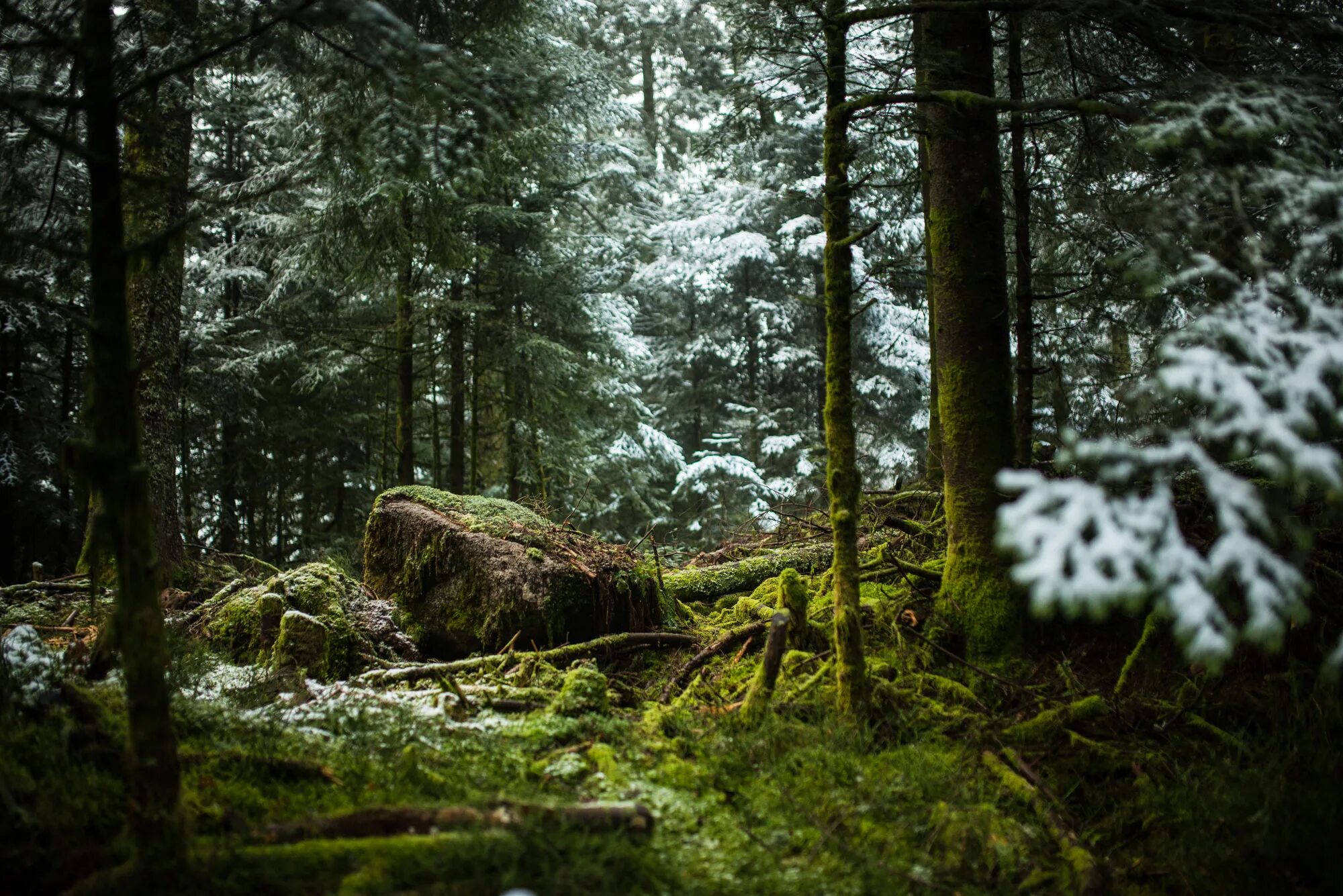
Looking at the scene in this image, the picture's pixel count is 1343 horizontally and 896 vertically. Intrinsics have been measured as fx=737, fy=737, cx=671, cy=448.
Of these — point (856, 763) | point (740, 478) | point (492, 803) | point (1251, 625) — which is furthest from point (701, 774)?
point (740, 478)

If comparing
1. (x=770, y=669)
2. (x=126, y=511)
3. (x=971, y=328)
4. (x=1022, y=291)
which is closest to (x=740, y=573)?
(x=770, y=669)

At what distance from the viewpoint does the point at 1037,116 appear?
8438 mm

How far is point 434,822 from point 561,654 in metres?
2.74

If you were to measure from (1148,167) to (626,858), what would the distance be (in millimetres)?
5506

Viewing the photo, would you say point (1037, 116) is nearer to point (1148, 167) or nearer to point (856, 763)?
point (1148, 167)

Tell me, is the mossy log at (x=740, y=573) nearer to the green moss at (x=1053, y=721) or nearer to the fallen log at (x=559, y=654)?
the fallen log at (x=559, y=654)

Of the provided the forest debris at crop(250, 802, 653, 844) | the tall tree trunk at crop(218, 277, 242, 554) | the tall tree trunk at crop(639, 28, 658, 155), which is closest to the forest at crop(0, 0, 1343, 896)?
the forest debris at crop(250, 802, 653, 844)

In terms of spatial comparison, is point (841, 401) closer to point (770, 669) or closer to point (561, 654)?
point (770, 669)

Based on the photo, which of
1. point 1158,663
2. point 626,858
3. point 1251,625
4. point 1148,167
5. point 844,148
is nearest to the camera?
point 1251,625

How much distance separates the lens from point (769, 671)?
4.23 meters

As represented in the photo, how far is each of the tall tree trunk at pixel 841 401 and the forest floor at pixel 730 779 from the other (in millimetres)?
331

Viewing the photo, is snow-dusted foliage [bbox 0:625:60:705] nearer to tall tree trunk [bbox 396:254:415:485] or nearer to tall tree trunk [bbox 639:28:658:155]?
tall tree trunk [bbox 396:254:415:485]

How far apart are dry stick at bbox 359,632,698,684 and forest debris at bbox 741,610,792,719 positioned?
1528mm

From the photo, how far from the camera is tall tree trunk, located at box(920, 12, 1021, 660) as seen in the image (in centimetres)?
491
